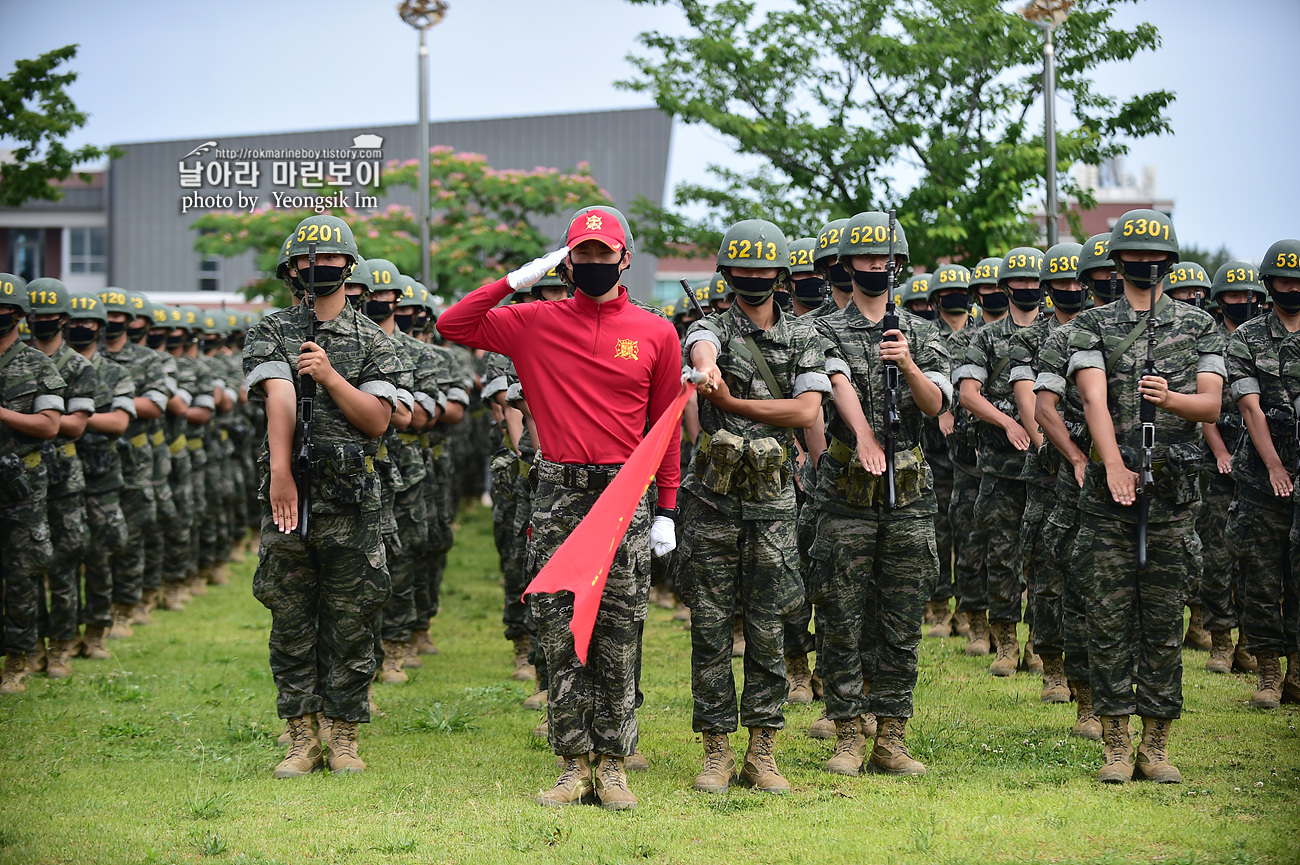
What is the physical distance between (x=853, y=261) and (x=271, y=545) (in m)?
3.45

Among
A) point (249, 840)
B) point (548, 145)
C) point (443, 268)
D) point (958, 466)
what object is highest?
point (548, 145)

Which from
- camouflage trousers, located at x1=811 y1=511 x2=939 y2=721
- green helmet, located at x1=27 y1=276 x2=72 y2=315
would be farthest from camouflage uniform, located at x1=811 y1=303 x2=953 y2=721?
green helmet, located at x1=27 y1=276 x2=72 y2=315

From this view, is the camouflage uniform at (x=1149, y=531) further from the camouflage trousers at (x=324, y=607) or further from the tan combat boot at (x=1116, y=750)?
the camouflage trousers at (x=324, y=607)

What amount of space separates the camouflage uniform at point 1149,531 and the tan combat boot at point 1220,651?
133 inches

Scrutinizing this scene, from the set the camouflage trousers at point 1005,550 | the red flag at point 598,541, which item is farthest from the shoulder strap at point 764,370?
the camouflage trousers at point 1005,550

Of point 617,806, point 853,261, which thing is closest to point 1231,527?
point 853,261

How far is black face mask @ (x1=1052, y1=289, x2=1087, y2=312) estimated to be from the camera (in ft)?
29.8

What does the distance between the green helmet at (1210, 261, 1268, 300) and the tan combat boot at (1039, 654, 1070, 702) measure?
371 cm

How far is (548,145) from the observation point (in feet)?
132

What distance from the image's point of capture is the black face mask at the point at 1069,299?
907 cm

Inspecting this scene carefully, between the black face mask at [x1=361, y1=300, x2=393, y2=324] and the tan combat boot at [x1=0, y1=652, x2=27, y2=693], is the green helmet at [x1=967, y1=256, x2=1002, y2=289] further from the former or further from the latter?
the tan combat boot at [x1=0, y1=652, x2=27, y2=693]

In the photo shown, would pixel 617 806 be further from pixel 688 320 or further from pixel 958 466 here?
pixel 688 320

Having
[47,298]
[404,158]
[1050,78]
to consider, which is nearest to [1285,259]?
[1050,78]

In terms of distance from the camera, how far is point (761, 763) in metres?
6.62
